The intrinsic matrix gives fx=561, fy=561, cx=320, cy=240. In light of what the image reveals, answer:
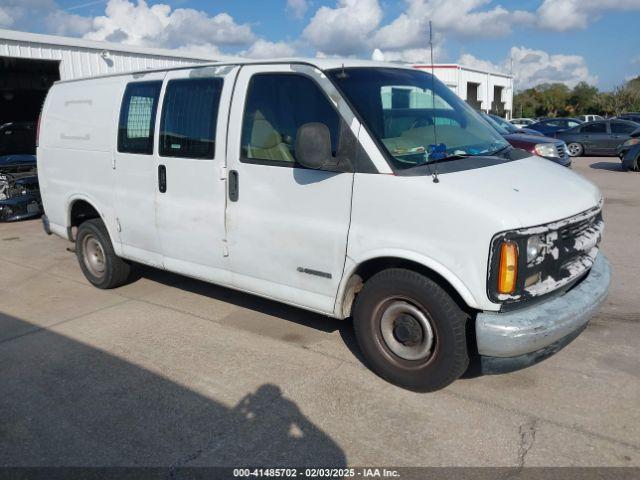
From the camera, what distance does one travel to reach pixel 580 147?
71.9 feet

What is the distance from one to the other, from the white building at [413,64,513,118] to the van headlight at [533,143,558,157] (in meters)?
21.7

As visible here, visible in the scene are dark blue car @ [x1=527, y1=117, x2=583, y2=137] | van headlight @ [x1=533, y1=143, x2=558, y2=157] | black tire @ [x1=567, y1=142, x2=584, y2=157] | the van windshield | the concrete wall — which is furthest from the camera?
dark blue car @ [x1=527, y1=117, x2=583, y2=137]

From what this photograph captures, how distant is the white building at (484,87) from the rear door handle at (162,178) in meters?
30.8

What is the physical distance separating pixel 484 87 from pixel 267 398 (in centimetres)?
4661

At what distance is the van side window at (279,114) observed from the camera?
12.9 feet

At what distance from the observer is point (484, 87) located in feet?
151

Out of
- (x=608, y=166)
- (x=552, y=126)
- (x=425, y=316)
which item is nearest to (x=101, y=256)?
(x=425, y=316)

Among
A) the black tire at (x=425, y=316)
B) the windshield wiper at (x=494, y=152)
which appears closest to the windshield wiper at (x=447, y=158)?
the windshield wiper at (x=494, y=152)

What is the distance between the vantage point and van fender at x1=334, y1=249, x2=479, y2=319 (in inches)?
129

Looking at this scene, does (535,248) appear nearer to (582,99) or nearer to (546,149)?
(546,149)

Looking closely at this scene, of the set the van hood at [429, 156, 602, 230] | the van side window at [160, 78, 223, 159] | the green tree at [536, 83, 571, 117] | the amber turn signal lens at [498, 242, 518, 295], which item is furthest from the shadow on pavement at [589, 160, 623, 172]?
the green tree at [536, 83, 571, 117]

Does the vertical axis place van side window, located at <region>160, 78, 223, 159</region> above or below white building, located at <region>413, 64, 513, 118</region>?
below

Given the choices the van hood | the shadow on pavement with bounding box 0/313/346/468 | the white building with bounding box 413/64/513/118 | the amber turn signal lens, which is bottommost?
the shadow on pavement with bounding box 0/313/346/468

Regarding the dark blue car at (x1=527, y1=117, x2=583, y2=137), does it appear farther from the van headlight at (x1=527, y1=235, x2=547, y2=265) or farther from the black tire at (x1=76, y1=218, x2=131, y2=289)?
the van headlight at (x1=527, y1=235, x2=547, y2=265)
